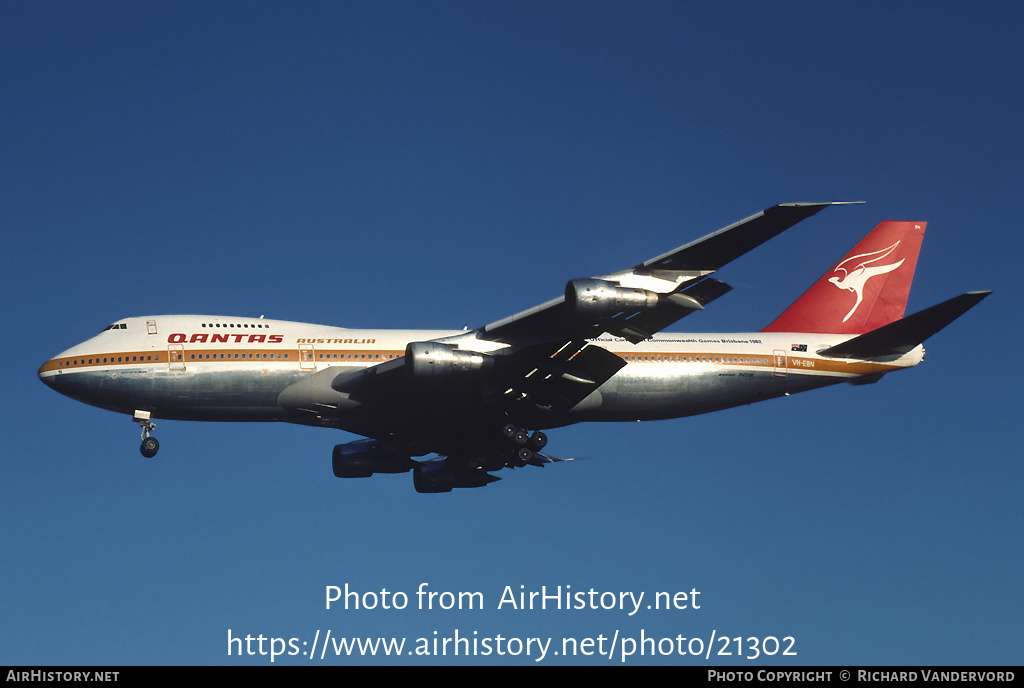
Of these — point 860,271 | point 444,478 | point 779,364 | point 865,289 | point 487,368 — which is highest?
point 860,271

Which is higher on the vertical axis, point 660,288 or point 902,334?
point 902,334

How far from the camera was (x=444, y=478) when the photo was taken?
45781 mm

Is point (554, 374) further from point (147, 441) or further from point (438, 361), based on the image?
point (147, 441)

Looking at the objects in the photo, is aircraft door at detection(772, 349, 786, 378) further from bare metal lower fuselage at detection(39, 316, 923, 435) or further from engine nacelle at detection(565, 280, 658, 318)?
engine nacelle at detection(565, 280, 658, 318)

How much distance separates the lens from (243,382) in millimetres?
39188

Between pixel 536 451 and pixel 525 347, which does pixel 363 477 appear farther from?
pixel 525 347

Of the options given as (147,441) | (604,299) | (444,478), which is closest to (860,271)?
(604,299)

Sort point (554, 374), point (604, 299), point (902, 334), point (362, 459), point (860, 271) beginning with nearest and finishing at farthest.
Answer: point (604, 299)
point (554, 374)
point (902, 334)
point (362, 459)
point (860, 271)

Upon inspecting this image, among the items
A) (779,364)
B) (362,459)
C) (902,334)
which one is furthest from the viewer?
(362,459)

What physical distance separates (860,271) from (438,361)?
75.8ft

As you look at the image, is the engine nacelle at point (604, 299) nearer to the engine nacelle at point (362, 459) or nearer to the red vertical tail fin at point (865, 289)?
the engine nacelle at point (362, 459)

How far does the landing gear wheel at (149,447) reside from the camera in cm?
3978

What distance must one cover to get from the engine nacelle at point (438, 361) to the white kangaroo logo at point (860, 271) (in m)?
20.6

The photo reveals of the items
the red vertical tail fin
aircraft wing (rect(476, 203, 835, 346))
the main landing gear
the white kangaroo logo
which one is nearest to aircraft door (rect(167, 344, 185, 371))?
the main landing gear
